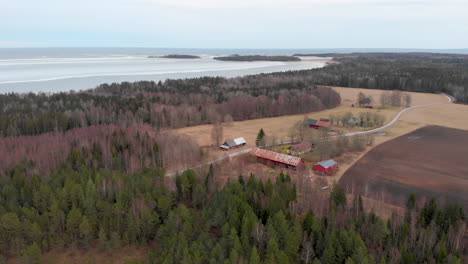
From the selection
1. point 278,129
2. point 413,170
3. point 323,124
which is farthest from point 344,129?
point 413,170

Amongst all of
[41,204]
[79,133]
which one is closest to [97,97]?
[79,133]

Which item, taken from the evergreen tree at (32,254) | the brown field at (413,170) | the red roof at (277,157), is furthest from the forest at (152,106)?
the evergreen tree at (32,254)

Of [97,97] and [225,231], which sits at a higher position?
[97,97]

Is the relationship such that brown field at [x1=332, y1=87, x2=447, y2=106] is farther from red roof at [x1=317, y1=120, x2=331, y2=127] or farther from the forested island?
the forested island

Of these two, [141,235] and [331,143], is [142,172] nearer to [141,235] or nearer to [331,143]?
[141,235]

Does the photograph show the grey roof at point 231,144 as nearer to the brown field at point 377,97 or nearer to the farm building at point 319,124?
the farm building at point 319,124

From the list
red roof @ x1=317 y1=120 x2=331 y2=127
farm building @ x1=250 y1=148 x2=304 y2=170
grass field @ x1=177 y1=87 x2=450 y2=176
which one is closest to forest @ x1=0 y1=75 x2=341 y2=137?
grass field @ x1=177 y1=87 x2=450 y2=176
